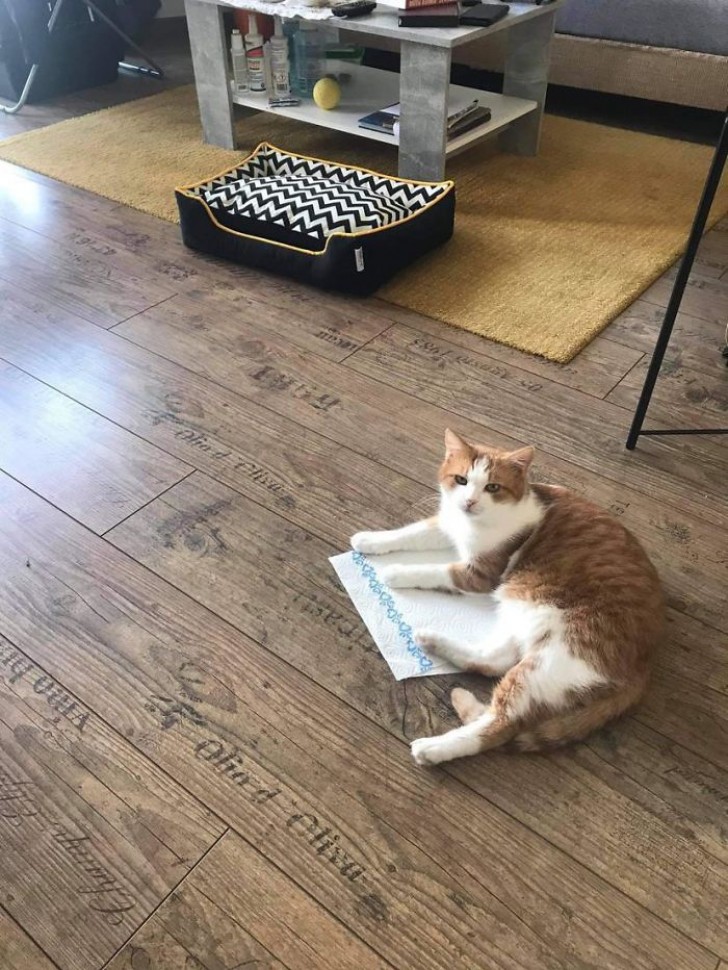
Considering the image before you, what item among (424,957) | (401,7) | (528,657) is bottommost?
(424,957)

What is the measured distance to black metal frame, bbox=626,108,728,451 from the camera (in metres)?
1.33

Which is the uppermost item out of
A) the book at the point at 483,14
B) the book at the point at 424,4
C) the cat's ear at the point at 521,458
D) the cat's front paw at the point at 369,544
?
the book at the point at 424,4

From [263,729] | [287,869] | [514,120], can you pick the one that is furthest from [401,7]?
[287,869]

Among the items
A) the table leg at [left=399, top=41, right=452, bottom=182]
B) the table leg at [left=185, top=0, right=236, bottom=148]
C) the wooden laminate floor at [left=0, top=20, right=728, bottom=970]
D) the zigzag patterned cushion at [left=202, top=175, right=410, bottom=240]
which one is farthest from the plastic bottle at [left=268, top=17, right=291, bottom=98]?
the wooden laminate floor at [left=0, top=20, right=728, bottom=970]

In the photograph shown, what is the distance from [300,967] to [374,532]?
74cm

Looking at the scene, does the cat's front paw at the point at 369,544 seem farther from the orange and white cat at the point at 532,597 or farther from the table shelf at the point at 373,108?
the table shelf at the point at 373,108

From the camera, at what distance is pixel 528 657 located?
1.15 m

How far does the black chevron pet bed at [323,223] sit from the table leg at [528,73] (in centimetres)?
84

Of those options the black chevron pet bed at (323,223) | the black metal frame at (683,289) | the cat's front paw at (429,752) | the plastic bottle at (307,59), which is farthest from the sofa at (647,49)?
the cat's front paw at (429,752)

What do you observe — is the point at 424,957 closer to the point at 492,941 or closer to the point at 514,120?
the point at 492,941

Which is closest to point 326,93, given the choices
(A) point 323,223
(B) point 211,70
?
(B) point 211,70

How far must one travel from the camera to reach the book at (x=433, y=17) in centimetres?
233

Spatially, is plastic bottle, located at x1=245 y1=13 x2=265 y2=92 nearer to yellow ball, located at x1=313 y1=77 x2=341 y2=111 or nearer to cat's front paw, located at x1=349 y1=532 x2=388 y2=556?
yellow ball, located at x1=313 y1=77 x2=341 y2=111

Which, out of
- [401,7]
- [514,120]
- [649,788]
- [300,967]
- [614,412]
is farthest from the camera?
[514,120]
